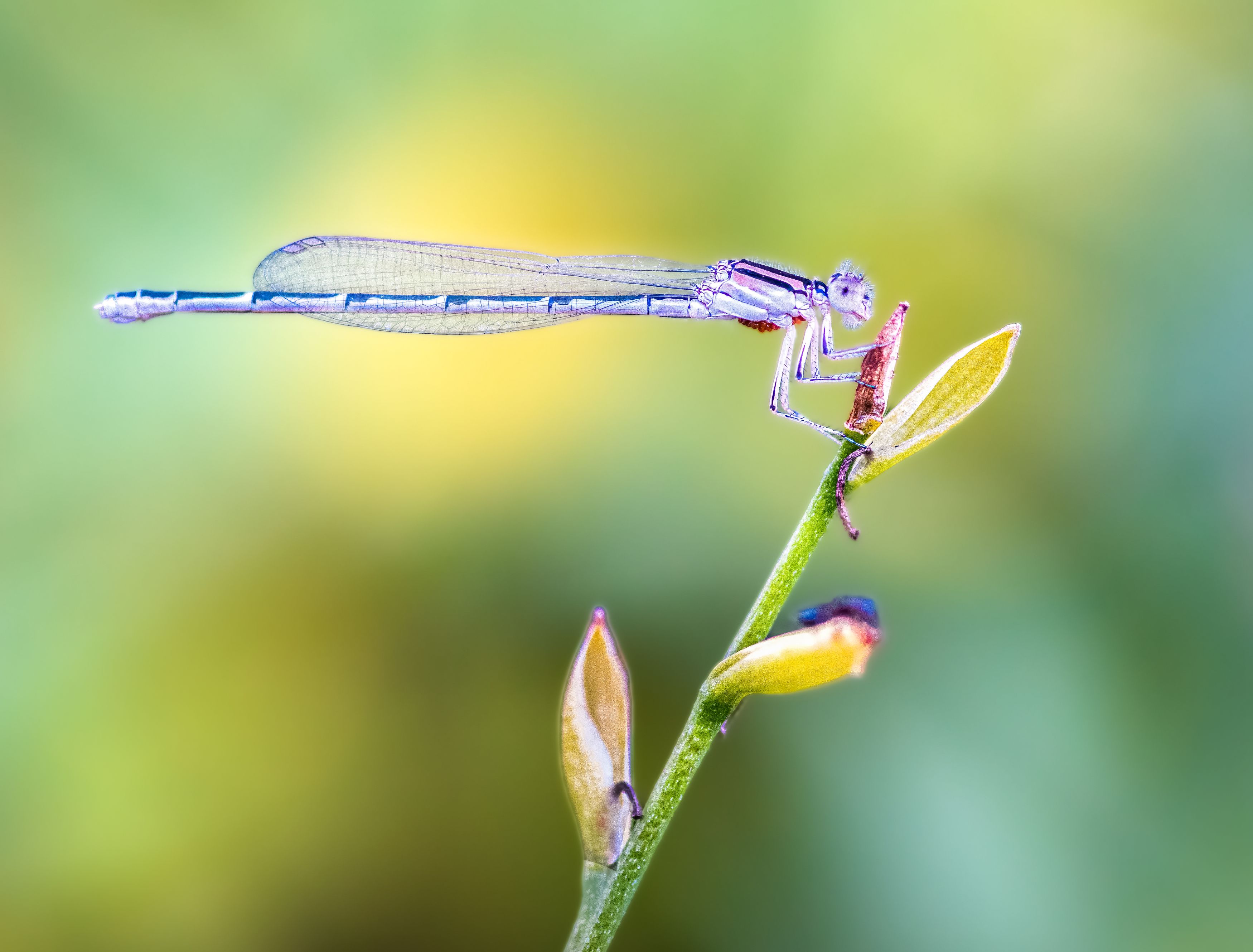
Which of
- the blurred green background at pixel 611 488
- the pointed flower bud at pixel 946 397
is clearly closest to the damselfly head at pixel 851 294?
the blurred green background at pixel 611 488

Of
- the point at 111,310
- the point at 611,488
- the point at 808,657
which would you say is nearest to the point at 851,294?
the point at 611,488

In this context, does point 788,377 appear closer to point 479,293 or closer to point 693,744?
point 479,293

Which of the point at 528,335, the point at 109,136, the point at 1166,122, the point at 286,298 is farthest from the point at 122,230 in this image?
the point at 1166,122

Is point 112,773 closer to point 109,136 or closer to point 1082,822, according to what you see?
point 109,136

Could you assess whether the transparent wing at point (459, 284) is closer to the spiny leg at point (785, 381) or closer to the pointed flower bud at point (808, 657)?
the spiny leg at point (785, 381)

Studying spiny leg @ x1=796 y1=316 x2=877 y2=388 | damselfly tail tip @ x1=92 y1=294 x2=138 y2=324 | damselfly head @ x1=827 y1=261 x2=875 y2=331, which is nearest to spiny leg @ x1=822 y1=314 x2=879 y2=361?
spiny leg @ x1=796 y1=316 x2=877 y2=388

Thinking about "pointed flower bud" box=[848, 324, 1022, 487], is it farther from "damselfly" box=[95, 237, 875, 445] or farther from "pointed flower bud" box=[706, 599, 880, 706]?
"damselfly" box=[95, 237, 875, 445]
